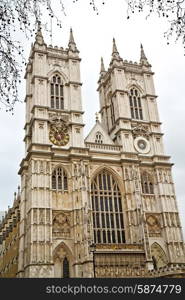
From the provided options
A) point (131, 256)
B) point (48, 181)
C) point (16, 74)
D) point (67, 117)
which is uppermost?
point (67, 117)

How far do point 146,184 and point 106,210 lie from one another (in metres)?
5.75

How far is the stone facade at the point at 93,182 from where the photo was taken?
1258 inches

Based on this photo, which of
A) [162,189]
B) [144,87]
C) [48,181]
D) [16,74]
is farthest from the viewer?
[144,87]

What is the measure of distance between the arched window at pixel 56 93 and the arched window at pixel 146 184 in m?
11.6

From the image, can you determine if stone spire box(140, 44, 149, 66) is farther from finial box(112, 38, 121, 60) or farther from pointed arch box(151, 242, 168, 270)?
pointed arch box(151, 242, 168, 270)

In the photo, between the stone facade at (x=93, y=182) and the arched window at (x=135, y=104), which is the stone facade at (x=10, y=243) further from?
the arched window at (x=135, y=104)

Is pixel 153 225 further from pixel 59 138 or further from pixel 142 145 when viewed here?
pixel 59 138

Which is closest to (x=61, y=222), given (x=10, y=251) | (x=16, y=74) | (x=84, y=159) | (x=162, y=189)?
(x=84, y=159)

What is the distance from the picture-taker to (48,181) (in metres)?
34.6

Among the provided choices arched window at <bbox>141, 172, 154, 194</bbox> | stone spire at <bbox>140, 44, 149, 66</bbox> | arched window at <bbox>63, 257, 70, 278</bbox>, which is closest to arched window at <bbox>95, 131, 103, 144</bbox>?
arched window at <bbox>141, 172, 154, 194</bbox>

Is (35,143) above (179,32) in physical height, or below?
above

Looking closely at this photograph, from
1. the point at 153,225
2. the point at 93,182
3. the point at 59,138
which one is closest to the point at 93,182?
the point at 93,182

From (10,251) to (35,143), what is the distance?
18.2 metres

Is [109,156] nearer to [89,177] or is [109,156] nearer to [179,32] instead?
[89,177]
